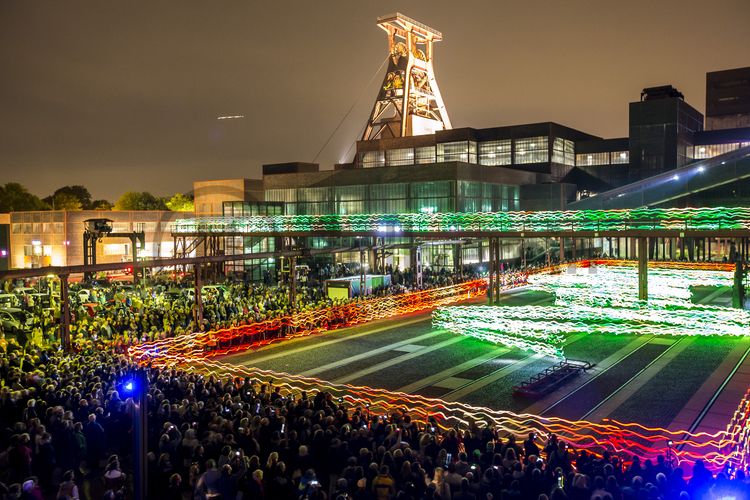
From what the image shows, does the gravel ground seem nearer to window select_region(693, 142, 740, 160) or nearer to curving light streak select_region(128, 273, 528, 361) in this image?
curving light streak select_region(128, 273, 528, 361)

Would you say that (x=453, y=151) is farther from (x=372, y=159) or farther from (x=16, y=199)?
(x=16, y=199)

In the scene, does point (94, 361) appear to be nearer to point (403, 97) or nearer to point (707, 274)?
point (707, 274)

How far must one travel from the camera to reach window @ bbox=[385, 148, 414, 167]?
263 feet

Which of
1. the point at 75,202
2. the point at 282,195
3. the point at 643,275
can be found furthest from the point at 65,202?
the point at 643,275

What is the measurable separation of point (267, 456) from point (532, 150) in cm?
7227

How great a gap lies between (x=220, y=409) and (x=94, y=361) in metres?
6.15

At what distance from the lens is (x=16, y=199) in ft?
328

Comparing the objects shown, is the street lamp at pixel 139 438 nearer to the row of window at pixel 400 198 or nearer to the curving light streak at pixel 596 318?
the curving light streak at pixel 596 318

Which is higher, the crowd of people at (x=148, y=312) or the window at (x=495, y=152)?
the window at (x=495, y=152)

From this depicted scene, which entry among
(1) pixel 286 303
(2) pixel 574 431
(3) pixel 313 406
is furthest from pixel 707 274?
(3) pixel 313 406

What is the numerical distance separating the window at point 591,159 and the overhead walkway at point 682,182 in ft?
100

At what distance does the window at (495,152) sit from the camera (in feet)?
259

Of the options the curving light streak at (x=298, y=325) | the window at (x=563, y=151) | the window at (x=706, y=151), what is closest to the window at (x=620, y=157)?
the window at (x=563, y=151)

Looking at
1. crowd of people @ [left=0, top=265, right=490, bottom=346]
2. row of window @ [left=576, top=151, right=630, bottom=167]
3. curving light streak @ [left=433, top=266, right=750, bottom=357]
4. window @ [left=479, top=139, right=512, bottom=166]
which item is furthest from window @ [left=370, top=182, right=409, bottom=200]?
row of window @ [left=576, top=151, right=630, bottom=167]
